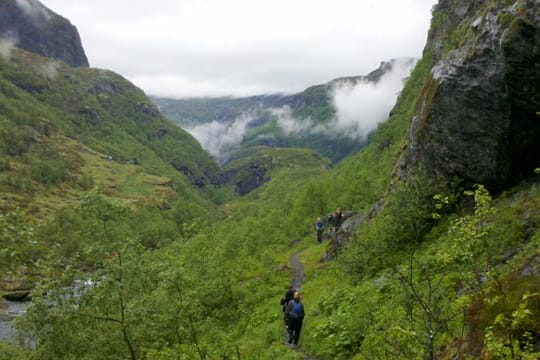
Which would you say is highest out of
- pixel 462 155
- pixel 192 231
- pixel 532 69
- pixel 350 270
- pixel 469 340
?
pixel 532 69

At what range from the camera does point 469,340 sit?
384 inches

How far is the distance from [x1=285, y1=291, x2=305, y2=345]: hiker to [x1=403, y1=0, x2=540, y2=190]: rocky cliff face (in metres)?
10.9

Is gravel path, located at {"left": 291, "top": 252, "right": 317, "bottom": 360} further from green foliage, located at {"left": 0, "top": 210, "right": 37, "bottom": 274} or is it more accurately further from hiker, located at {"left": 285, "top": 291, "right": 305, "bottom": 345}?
green foliage, located at {"left": 0, "top": 210, "right": 37, "bottom": 274}

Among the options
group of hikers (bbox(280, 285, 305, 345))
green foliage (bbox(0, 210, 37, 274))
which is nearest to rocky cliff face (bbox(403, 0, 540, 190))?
group of hikers (bbox(280, 285, 305, 345))

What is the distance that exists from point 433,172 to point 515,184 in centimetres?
455

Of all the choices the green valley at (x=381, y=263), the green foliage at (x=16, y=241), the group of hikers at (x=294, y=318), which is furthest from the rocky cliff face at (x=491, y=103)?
the green foliage at (x=16, y=241)

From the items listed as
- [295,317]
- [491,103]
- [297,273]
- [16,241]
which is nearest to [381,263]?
[295,317]

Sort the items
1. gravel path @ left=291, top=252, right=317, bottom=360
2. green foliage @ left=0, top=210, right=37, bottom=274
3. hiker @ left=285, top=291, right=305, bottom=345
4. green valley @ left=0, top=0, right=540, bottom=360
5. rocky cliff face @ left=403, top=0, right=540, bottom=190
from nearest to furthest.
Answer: green foliage @ left=0, top=210, right=37, bottom=274, green valley @ left=0, top=0, right=540, bottom=360, rocky cliff face @ left=403, top=0, right=540, bottom=190, hiker @ left=285, top=291, right=305, bottom=345, gravel path @ left=291, top=252, right=317, bottom=360

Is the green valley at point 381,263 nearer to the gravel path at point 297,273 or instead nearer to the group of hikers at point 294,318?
the group of hikers at point 294,318

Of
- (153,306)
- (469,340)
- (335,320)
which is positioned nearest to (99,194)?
(153,306)

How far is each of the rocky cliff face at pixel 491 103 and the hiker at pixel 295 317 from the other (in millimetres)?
10903

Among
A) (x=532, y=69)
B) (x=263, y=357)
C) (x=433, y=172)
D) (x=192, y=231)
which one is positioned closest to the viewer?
(x=263, y=357)

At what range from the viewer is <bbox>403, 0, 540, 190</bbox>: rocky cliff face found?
1969 centimetres

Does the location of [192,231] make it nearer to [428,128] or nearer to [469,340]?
[428,128]
